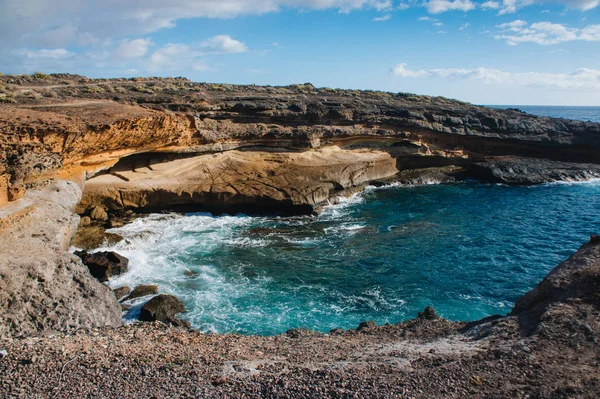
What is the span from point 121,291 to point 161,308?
9.41 ft

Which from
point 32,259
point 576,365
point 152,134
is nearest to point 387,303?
point 576,365

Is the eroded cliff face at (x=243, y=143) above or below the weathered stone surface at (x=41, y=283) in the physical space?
above

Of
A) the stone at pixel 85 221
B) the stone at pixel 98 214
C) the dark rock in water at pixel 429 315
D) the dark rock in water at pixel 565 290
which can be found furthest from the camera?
the stone at pixel 98 214

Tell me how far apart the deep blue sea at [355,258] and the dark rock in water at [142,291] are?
52 cm

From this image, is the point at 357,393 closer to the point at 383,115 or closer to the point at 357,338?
the point at 357,338

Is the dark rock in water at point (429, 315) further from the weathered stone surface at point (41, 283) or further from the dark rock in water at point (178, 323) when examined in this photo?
the weathered stone surface at point (41, 283)

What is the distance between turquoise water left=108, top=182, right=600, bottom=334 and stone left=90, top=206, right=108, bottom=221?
6.10 feet

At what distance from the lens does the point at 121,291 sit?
703 inches

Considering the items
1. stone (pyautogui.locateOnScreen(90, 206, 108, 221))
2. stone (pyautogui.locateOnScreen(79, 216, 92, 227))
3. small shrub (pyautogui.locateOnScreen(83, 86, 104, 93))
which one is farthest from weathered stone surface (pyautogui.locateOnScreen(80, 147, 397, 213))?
small shrub (pyautogui.locateOnScreen(83, 86, 104, 93))

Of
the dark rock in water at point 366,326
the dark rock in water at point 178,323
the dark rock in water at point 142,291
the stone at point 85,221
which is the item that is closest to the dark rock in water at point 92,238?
the stone at point 85,221

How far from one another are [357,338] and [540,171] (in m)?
35.9

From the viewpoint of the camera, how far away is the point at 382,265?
21.3 m

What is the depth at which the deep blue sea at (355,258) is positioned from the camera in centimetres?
1722

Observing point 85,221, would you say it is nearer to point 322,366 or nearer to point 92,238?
point 92,238
